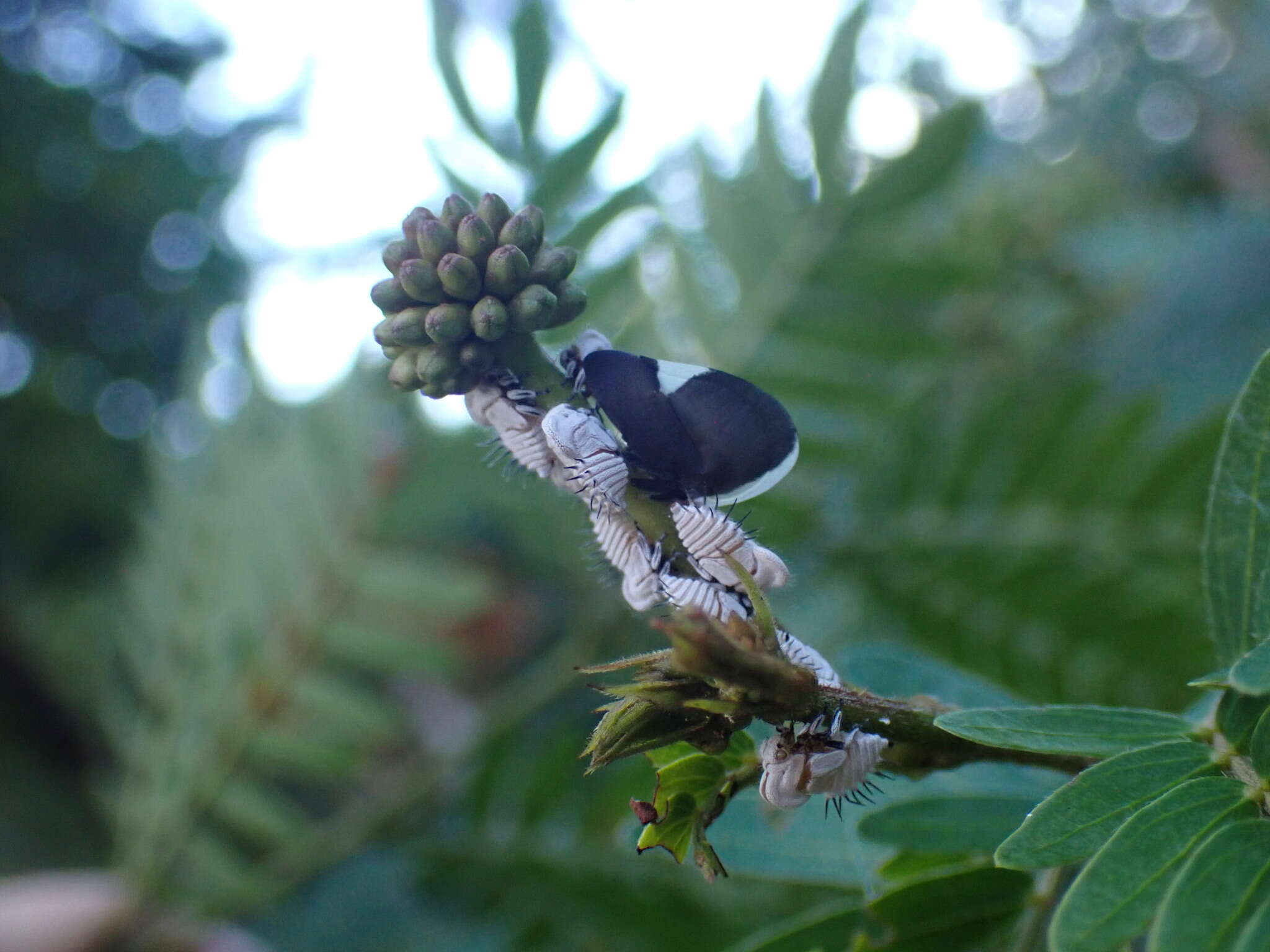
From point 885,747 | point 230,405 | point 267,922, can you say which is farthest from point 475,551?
point 885,747

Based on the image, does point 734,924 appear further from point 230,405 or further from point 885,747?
point 230,405

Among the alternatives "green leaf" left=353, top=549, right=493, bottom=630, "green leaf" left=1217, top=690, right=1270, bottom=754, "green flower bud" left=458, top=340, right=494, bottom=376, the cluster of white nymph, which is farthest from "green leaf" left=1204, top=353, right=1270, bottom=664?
"green leaf" left=353, top=549, right=493, bottom=630

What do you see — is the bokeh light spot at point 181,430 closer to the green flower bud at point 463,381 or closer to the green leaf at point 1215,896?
the green flower bud at point 463,381

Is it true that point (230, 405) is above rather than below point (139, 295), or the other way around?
below

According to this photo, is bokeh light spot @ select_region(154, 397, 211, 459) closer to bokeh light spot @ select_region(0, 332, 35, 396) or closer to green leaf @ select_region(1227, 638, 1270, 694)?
bokeh light spot @ select_region(0, 332, 35, 396)

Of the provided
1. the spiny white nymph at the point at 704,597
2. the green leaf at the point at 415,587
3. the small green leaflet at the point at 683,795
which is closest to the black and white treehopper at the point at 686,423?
the spiny white nymph at the point at 704,597

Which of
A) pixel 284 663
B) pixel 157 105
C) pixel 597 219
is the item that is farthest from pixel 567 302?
pixel 157 105
